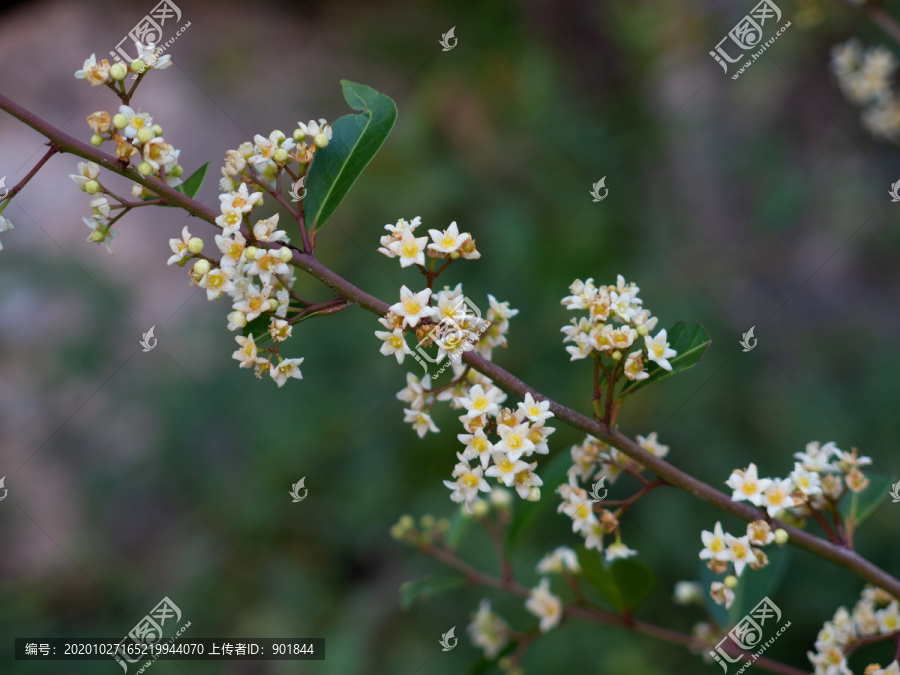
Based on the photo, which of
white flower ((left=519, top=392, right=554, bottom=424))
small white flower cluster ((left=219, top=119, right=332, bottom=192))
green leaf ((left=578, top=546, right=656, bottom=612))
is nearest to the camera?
white flower ((left=519, top=392, right=554, bottom=424))

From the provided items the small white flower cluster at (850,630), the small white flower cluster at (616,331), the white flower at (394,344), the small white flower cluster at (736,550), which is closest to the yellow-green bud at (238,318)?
the white flower at (394,344)

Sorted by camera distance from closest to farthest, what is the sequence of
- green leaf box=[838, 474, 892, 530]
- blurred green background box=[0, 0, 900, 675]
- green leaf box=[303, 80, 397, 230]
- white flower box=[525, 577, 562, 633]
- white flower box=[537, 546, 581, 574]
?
1. green leaf box=[303, 80, 397, 230]
2. green leaf box=[838, 474, 892, 530]
3. white flower box=[525, 577, 562, 633]
4. white flower box=[537, 546, 581, 574]
5. blurred green background box=[0, 0, 900, 675]

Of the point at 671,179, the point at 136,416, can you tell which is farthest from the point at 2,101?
the point at 671,179

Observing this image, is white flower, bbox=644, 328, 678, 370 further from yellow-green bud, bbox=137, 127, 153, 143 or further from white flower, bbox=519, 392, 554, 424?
yellow-green bud, bbox=137, 127, 153, 143

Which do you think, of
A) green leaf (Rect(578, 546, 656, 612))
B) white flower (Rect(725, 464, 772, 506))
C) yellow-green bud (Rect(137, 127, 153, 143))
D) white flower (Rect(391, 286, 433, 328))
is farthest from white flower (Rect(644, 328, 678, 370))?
yellow-green bud (Rect(137, 127, 153, 143))

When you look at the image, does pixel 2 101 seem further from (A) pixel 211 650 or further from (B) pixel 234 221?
(A) pixel 211 650

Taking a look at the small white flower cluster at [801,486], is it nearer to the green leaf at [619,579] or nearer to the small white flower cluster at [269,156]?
the green leaf at [619,579]
